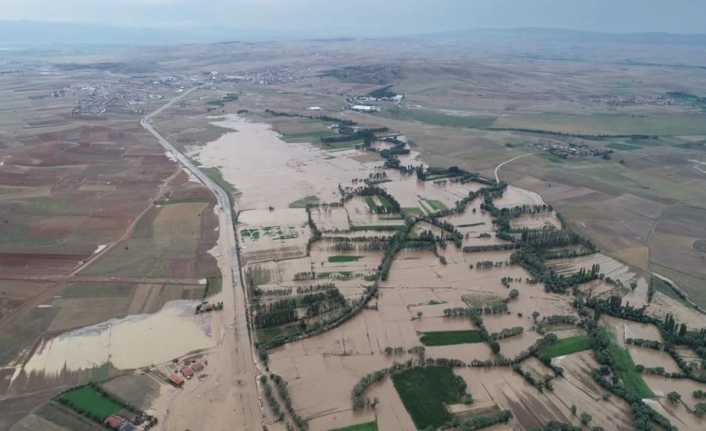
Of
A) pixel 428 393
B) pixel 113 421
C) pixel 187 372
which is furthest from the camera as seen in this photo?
pixel 187 372

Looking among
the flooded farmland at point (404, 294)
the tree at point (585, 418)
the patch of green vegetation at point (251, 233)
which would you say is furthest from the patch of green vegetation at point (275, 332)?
the tree at point (585, 418)

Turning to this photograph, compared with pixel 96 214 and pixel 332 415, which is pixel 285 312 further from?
pixel 96 214

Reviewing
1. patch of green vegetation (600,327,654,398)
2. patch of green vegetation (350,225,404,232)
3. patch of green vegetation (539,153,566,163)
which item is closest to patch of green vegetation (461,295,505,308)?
patch of green vegetation (600,327,654,398)

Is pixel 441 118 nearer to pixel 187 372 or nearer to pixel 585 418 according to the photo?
pixel 585 418

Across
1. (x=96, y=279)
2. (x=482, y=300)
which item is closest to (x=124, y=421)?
(x=96, y=279)

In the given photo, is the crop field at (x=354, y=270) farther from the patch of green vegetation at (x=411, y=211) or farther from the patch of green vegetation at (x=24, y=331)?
the patch of green vegetation at (x=411, y=211)

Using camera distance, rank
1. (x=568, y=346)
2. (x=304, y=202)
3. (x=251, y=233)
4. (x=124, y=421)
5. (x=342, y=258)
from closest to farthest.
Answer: (x=124, y=421), (x=568, y=346), (x=342, y=258), (x=251, y=233), (x=304, y=202)
